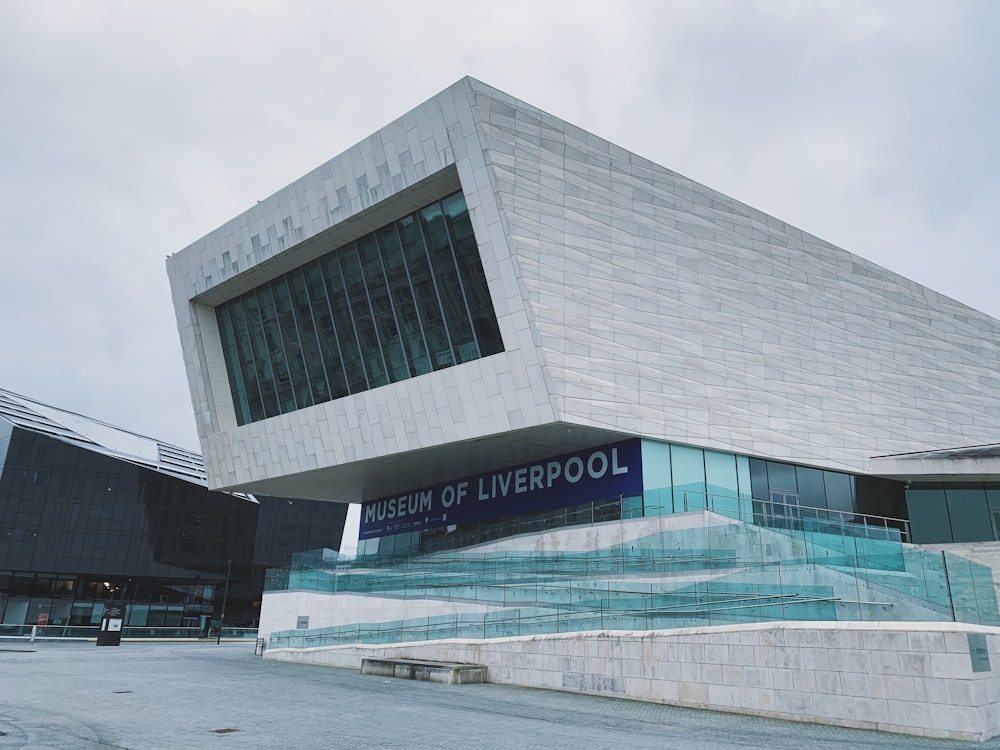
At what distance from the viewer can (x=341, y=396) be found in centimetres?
3288

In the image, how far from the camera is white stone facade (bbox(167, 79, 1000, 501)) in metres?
25.5

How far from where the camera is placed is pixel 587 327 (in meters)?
25.9

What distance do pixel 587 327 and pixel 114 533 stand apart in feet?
158

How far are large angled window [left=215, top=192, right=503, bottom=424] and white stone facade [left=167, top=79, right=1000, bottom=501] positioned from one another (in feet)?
2.69

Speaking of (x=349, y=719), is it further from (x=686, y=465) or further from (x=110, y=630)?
(x=110, y=630)

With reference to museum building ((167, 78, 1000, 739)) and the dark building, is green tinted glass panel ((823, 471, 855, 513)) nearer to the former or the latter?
museum building ((167, 78, 1000, 739))

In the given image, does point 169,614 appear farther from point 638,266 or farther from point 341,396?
point 638,266

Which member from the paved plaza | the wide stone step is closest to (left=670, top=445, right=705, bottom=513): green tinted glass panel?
the wide stone step

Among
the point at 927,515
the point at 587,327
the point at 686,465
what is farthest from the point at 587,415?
the point at 927,515

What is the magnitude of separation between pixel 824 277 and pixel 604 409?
14038 mm

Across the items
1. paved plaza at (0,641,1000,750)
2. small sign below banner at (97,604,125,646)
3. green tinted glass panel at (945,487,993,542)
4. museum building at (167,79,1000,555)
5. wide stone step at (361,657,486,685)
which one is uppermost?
museum building at (167,79,1000,555)

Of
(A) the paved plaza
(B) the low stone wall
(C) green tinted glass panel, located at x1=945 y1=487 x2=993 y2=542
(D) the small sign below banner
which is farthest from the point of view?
(D) the small sign below banner

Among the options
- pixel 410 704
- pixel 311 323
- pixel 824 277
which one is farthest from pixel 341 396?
pixel 824 277

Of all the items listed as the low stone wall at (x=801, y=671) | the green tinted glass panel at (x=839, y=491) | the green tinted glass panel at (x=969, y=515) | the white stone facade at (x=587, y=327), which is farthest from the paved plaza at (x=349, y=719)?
the green tinted glass panel at (x=969, y=515)
